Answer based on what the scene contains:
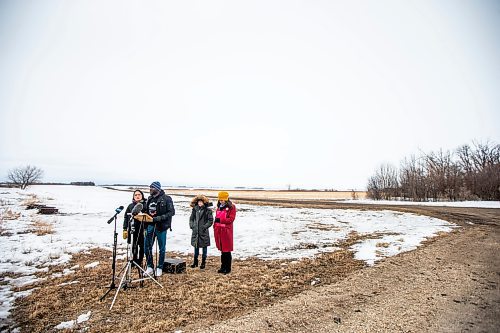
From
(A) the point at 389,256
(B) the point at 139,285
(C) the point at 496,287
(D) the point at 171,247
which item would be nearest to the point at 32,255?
(D) the point at 171,247

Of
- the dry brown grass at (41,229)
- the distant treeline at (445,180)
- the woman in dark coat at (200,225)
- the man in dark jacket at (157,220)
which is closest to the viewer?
the man in dark jacket at (157,220)

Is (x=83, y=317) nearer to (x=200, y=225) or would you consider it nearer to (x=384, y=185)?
(x=200, y=225)

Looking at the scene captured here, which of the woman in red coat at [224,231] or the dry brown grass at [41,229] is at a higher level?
the woman in red coat at [224,231]

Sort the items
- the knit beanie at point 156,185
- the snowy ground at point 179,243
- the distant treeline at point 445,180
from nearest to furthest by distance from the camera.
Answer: the knit beanie at point 156,185
the snowy ground at point 179,243
the distant treeline at point 445,180

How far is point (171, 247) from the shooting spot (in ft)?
35.4

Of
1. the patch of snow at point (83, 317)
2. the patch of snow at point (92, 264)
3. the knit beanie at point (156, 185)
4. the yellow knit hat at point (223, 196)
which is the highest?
the knit beanie at point (156, 185)

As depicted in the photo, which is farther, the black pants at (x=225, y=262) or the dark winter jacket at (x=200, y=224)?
the dark winter jacket at (x=200, y=224)

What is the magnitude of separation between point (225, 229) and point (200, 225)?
0.91 meters

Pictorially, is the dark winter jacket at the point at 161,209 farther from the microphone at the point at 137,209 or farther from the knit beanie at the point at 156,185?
the microphone at the point at 137,209

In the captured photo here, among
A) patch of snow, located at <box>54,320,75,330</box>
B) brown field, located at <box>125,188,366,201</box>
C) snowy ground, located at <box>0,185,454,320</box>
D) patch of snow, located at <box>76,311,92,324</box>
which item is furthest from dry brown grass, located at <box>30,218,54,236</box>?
brown field, located at <box>125,188,366,201</box>

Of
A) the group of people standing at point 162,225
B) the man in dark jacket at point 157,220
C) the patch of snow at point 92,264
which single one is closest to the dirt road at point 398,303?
the group of people standing at point 162,225

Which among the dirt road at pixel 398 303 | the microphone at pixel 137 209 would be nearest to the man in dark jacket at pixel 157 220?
the microphone at pixel 137 209

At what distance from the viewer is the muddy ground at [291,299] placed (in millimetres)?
4363

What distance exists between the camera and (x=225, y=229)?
738 cm
